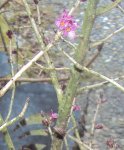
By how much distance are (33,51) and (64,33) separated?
9.72 feet

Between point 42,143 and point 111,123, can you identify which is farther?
point 111,123

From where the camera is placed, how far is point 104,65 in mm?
4637

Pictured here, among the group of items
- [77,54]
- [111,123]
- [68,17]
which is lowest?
[111,123]

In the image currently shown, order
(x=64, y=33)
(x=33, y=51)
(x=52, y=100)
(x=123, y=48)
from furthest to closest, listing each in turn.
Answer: (x=123, y=48) → (x=33, y=51) → (x=52, y=100) → (x=64, y=33)

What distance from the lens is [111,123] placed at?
3.77 metres

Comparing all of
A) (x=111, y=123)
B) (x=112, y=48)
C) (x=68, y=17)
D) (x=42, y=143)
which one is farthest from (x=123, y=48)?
(x=68, y=17)

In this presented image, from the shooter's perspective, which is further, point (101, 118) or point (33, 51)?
point (33, 51)

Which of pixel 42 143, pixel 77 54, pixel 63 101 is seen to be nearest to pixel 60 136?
pixel 63 101

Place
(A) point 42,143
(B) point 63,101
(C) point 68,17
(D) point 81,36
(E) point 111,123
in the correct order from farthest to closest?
(E) point 111,123
(A) point 42,143
(C) point 68,17
(B) point 63,101
(D) point 81,36

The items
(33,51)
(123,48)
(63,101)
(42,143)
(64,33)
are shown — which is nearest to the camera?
(63,101)

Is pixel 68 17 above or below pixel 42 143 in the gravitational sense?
above

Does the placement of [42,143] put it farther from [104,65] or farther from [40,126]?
[104,65]

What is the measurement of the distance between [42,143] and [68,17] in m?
1.16

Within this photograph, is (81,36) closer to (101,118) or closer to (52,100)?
(52,100)
